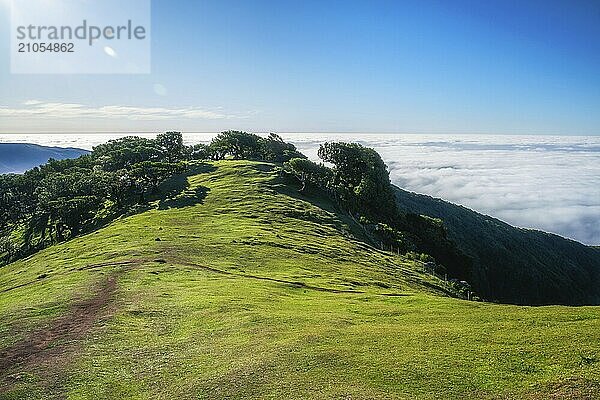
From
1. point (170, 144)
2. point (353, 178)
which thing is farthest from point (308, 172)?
point (170, 144)

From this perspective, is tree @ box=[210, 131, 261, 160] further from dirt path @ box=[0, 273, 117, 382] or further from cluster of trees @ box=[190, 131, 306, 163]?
dirt path @ box=[0, 273, 117, 382]

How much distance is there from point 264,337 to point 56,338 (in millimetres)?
16604

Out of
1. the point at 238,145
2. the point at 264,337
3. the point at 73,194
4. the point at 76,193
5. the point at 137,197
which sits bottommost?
the point at 137,197

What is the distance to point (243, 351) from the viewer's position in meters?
29.7

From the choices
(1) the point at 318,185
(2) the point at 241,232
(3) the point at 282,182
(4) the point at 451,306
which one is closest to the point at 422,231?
(1) the point at 318,185

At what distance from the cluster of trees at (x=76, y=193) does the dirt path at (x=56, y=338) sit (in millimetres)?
80544

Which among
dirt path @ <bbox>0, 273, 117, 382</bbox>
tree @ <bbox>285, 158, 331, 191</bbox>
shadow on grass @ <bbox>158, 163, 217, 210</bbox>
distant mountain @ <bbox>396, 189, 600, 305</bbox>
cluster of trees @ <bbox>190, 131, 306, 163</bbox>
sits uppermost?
cluster of trees @ <bbox>190, 131, 306, 163</bbox>

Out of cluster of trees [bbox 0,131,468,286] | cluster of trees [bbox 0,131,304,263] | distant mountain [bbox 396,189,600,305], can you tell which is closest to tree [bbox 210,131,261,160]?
cluster of trees [bbox 0,131,304,263]

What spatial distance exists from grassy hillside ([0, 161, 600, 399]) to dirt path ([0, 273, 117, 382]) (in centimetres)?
15

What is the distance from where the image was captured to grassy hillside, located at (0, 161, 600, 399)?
23922 mm

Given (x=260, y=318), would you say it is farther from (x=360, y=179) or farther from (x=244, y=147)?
(x=244, y=147)

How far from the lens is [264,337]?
105 ft

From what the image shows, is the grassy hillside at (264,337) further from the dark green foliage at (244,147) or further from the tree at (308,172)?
the dark green foliage at (244,147)

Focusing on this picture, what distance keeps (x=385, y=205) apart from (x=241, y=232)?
2599 inches
